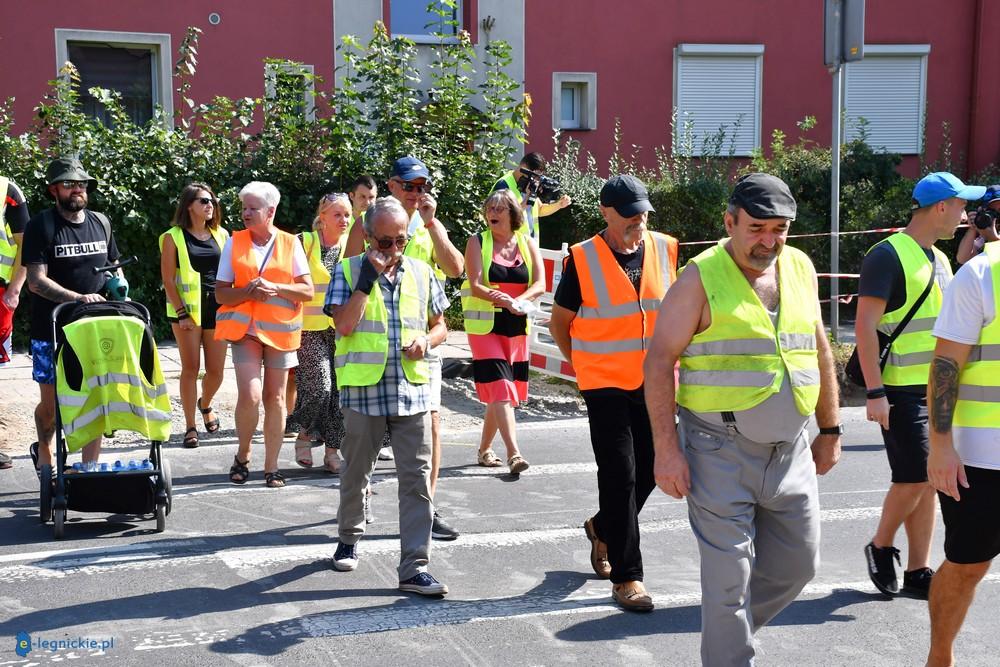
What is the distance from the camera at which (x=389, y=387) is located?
5.66 meters

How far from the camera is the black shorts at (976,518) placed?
13.7 feet

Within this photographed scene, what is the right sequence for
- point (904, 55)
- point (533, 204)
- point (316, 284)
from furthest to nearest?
point (904, 55) → point (533, 204) → point (316, 284)

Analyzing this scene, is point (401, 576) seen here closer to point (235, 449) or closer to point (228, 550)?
point (228, 550)

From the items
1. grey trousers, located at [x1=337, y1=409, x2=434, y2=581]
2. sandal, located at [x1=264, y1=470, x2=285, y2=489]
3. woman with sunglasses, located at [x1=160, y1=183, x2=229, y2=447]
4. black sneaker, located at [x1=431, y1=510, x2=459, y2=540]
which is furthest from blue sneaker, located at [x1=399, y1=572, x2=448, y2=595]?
woman with sunglasses, located at [x1=160, y1=183, x2=229, y2=447]

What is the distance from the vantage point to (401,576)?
559cm

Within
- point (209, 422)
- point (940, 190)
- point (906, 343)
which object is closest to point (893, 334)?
point (906, 343)

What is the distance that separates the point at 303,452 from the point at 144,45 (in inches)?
464

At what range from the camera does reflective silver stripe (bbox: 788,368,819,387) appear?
161 inches

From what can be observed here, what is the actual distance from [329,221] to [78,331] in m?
2.10

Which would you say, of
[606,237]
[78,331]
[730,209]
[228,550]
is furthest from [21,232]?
[730,209]

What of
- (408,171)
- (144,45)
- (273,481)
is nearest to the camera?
(408,171)

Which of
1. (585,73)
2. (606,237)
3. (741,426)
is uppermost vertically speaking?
(585,73)

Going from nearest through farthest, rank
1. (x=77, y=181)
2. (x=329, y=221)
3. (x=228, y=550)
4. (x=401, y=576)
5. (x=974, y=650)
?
(x=974, y=650) < (x=401, y=576) < (x=228, y=550) < (x=77, y=181) < (x=329, y=221)

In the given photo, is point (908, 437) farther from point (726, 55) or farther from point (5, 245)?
point (726, 55)
